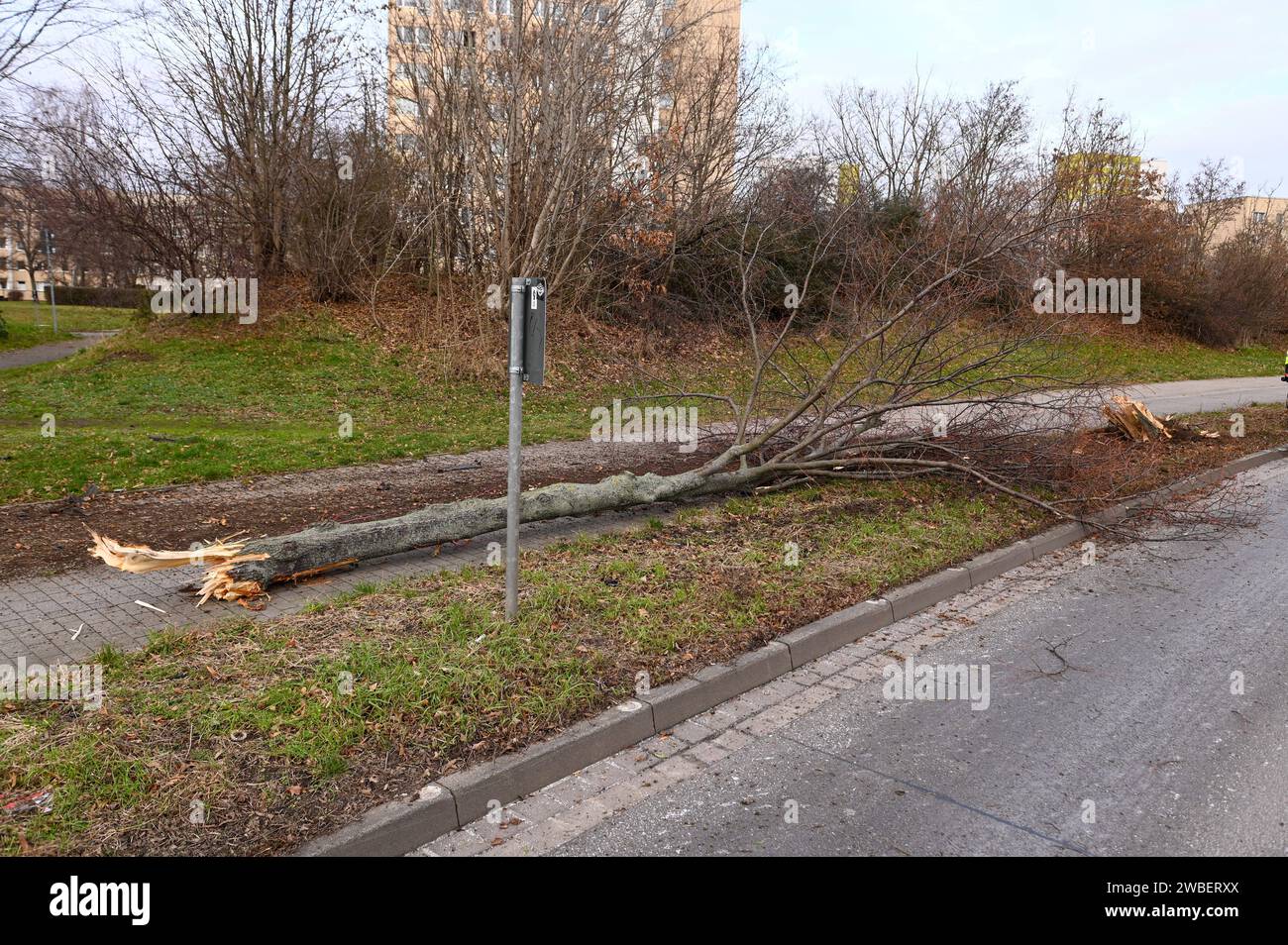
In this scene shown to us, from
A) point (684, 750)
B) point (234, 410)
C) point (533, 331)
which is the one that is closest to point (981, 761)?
point (684, 750)

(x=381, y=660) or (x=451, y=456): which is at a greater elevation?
(x=451, y=456)

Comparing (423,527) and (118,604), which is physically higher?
(423,527)

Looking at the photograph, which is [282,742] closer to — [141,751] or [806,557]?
[141,751]

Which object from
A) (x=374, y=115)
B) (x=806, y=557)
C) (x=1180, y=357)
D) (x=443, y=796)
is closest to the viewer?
(x=443, y=796)

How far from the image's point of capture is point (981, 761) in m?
4.27

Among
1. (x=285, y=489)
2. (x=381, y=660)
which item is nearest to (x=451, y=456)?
(x=285, y=489)

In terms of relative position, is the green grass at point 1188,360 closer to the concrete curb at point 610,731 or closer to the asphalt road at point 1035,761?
the asphalt road at point 1035,761

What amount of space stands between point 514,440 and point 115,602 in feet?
9.70

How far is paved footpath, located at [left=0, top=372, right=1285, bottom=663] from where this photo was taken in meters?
4.83

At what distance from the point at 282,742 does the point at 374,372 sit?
13591 mm

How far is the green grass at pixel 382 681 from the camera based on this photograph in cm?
338

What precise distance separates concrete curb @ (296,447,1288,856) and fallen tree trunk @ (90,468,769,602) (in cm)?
263

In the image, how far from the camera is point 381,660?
4.51 meters

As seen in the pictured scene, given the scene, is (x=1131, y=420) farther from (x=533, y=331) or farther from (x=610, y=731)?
(x=610, y=731)
